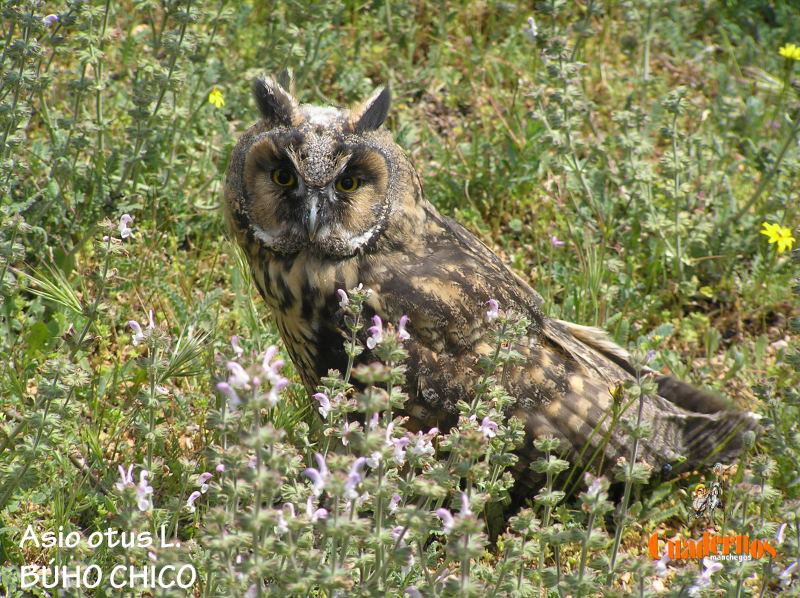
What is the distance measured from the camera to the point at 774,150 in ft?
17.1

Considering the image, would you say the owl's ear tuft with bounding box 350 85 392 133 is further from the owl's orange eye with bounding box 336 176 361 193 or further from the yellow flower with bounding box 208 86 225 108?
the yellow flower with bounding box 208 86 225 108

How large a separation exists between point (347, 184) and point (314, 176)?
5.9 inches

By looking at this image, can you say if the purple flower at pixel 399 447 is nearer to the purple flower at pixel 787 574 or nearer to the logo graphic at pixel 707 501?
the purple flower at pixel 787 574

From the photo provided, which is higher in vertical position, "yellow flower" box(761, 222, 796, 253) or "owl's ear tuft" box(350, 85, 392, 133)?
"owl's ear tuft" box(350, 85, 392, 133)

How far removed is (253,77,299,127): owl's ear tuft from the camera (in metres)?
3.40

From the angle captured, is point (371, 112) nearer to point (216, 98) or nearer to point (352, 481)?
point (216, 98)

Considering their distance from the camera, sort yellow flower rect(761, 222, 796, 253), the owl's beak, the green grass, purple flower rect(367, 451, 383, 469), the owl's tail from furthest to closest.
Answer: yellow flower rect(761, 222, 796, 253)
the owl's tail
the owl's beak
the green grass
purple flower rect(367, 451, 383, 469)

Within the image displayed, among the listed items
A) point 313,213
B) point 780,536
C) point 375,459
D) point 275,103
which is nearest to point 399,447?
point 375,459

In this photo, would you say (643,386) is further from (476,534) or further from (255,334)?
(255,334)

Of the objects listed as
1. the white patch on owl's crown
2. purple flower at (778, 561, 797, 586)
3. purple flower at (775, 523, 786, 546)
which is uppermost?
the white patch on owl's crown

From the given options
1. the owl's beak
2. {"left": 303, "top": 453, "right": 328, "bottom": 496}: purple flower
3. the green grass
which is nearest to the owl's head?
A: the owl's beak

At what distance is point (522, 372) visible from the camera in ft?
11.3

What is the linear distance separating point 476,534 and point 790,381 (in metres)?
2.45

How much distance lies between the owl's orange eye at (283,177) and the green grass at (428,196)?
586 mm
